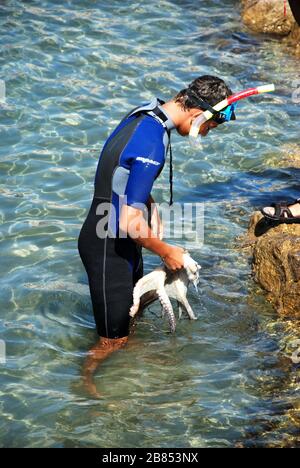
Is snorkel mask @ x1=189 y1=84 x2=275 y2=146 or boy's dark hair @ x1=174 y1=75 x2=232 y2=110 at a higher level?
boy's dark hair @ x1=174 y1=75 x2=232 y2=110

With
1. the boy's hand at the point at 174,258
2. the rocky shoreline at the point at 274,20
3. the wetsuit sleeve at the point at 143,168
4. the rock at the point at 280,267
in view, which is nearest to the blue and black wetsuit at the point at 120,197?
the wetsuit sleeve at the point at 143,168

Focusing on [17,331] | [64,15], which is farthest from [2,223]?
[64,15]

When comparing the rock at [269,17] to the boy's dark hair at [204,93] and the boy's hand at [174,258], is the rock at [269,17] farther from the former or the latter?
the boy's hand at [174,258]

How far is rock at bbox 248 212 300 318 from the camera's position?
5.89 metres

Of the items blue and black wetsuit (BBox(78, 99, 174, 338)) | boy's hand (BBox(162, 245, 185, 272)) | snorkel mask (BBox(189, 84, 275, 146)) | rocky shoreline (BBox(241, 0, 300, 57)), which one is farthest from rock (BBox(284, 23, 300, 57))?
boy's hand (BBox(162, 245, 185, 272))

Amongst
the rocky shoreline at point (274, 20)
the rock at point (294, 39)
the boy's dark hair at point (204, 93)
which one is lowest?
the rock at point (294, 39)

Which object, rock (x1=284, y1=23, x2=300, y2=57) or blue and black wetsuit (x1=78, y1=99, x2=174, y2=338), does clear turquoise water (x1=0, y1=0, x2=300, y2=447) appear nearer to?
rock (x1=284, y1=23, x2=300, y2=57)

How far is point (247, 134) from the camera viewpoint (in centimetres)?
928

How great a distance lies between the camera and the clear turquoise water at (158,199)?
4.92m

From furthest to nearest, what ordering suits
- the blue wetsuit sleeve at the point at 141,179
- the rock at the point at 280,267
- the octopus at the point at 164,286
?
1. the rock at the point at 280,267
2. the octopus at the point at 164,286
3. the blue wetsuit sleeve at the point at 141,179

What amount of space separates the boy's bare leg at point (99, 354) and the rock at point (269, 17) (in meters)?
7.98

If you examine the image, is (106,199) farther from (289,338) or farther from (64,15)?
(64,15)

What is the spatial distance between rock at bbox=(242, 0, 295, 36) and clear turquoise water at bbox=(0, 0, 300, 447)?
23cm
